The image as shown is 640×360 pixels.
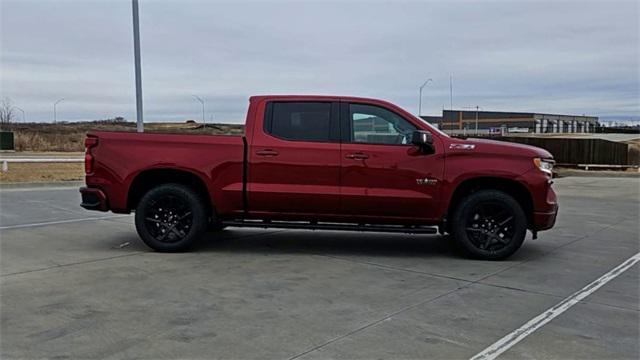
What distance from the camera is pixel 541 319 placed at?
4777 mm

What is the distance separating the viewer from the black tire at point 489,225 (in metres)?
6.98

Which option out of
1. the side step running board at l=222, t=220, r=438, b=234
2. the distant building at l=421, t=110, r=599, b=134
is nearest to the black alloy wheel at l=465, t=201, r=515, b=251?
the side step running board at l=222, t=220, r=438, b=234

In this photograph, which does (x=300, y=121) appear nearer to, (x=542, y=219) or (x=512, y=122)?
(x=542, y=219)

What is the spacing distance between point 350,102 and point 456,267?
97.6 inches

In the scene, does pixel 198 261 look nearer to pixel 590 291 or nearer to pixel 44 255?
pixel 44 255

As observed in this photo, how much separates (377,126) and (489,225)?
1.91 metres

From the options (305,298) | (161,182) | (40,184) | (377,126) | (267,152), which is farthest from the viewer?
(40,184)

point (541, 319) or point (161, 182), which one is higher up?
point (161, 182)

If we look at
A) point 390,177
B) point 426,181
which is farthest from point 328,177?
point 426,181

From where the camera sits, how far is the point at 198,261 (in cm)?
687

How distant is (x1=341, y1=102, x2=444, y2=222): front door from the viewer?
697 cm

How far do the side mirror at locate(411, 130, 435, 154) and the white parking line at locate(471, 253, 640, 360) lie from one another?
2.35 metres

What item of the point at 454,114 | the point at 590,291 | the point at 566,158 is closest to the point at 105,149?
the point at 590,291

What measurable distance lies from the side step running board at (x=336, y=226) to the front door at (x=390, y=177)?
0.14m
